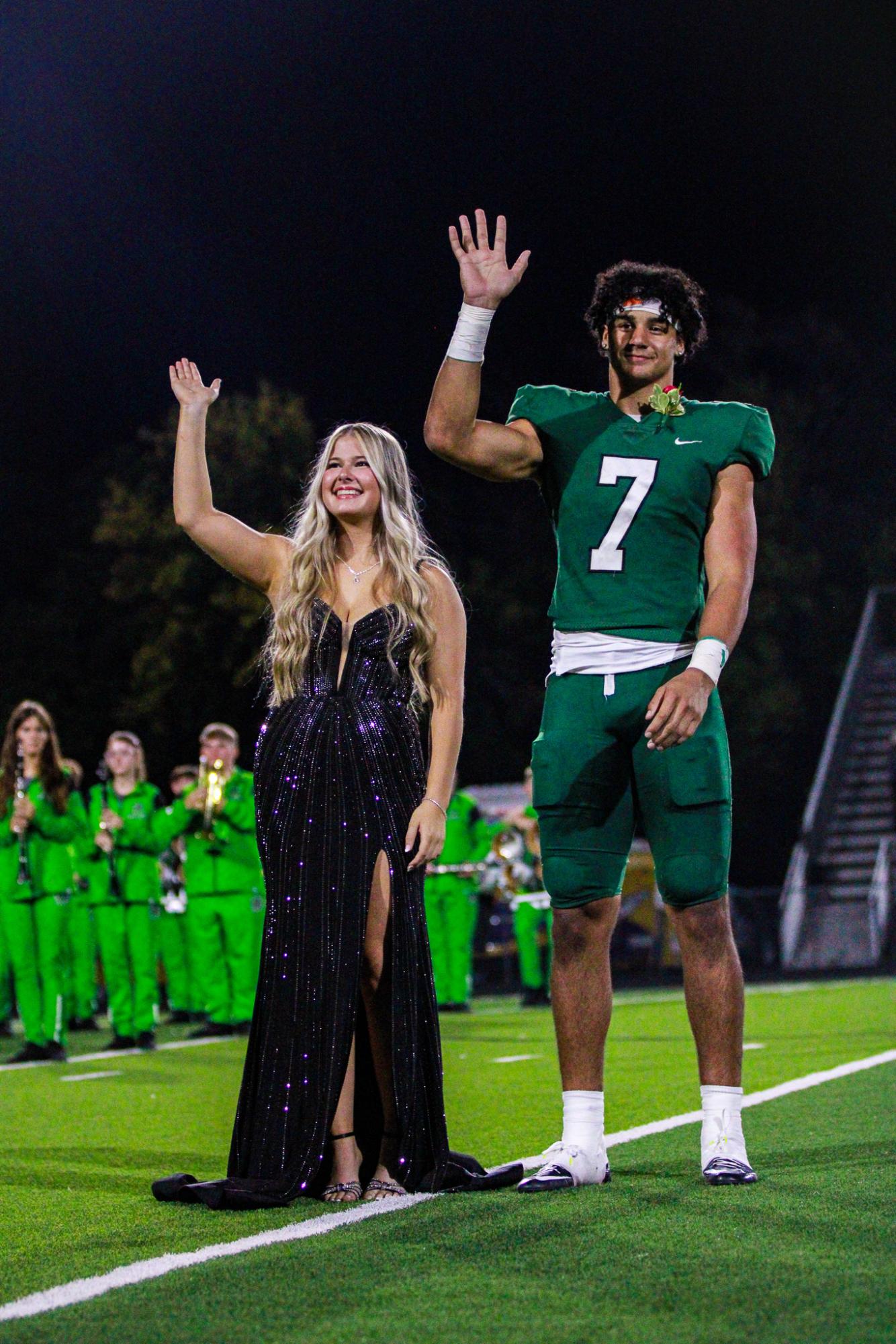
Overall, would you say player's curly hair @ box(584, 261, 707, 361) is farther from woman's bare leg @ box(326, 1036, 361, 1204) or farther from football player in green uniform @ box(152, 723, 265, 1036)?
football player in green uniform @ box(152, 723, 265, 1036)

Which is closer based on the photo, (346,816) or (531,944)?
(346,816)

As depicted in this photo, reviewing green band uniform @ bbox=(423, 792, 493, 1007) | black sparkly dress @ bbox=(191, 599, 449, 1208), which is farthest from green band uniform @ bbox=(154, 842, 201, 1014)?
black sparkly dress @ bbox=(191, 599, 449, 1208)

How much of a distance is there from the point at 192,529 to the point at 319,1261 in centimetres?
206

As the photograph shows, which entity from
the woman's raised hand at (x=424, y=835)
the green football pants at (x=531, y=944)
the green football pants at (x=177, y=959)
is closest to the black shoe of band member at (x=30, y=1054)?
the green football pants at (x=177, y=959)

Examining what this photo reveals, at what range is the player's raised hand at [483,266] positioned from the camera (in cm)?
472

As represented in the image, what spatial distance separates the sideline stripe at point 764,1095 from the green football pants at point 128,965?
5206mm

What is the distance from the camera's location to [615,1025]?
12.3 metres

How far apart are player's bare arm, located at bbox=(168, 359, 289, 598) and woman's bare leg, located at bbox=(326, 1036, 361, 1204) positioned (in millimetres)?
1338

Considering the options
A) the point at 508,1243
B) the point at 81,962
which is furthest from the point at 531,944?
the point at 508,1243

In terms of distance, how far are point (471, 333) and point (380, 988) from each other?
1791mm

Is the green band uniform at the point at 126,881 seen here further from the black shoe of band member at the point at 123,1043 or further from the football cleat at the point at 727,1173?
the football cleat at the point at 727,1173

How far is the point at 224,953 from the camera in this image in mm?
13305

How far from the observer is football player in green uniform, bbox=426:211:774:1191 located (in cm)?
480

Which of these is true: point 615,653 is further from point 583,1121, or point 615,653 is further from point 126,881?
point 126,881
